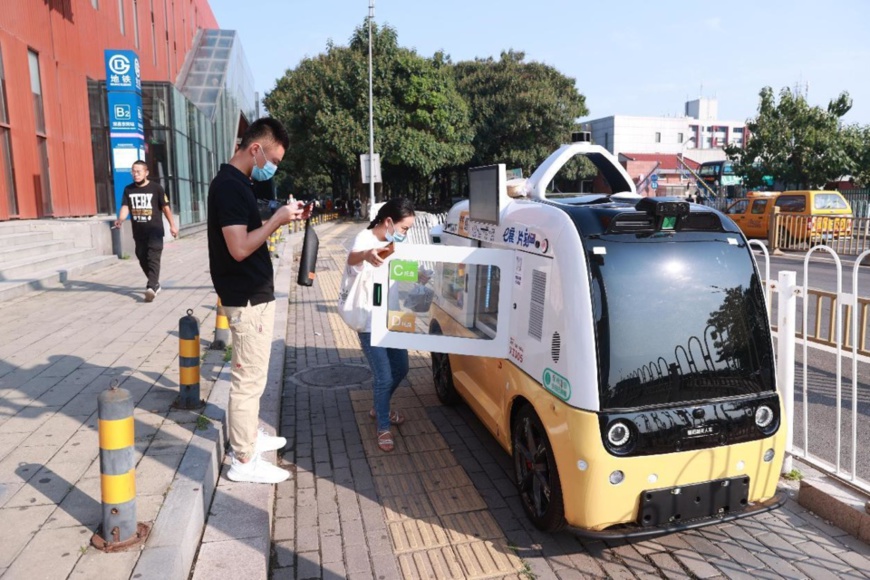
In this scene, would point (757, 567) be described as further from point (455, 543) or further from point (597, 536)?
point (455, 543)

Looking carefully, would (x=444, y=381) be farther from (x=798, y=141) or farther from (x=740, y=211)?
(x=798, y=141)

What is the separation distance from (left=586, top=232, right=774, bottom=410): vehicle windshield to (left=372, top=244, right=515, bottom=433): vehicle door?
0.91 m

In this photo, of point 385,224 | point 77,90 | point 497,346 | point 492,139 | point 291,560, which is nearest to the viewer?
point 291,560

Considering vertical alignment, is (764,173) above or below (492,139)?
below

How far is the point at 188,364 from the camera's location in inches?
183

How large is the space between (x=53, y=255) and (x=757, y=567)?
12.9 m

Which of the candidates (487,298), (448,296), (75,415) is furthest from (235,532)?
(448,296)

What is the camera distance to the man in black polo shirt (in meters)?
3.53

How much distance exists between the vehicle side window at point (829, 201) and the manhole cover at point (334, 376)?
1802cm

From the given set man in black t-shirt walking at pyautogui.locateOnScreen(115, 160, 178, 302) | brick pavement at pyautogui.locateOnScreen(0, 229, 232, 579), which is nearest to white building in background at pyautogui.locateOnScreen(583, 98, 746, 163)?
man in black t-shirt walking at pyautogui.locateOnScreen(115, 160, 178, 302)

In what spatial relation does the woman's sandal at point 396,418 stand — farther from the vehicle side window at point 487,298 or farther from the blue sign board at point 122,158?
the blue sign board at point 122,158

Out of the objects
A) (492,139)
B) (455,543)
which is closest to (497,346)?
(455,543)

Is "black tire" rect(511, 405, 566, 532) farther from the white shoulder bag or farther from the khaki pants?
the khaki pants

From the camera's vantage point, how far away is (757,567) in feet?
10.6
